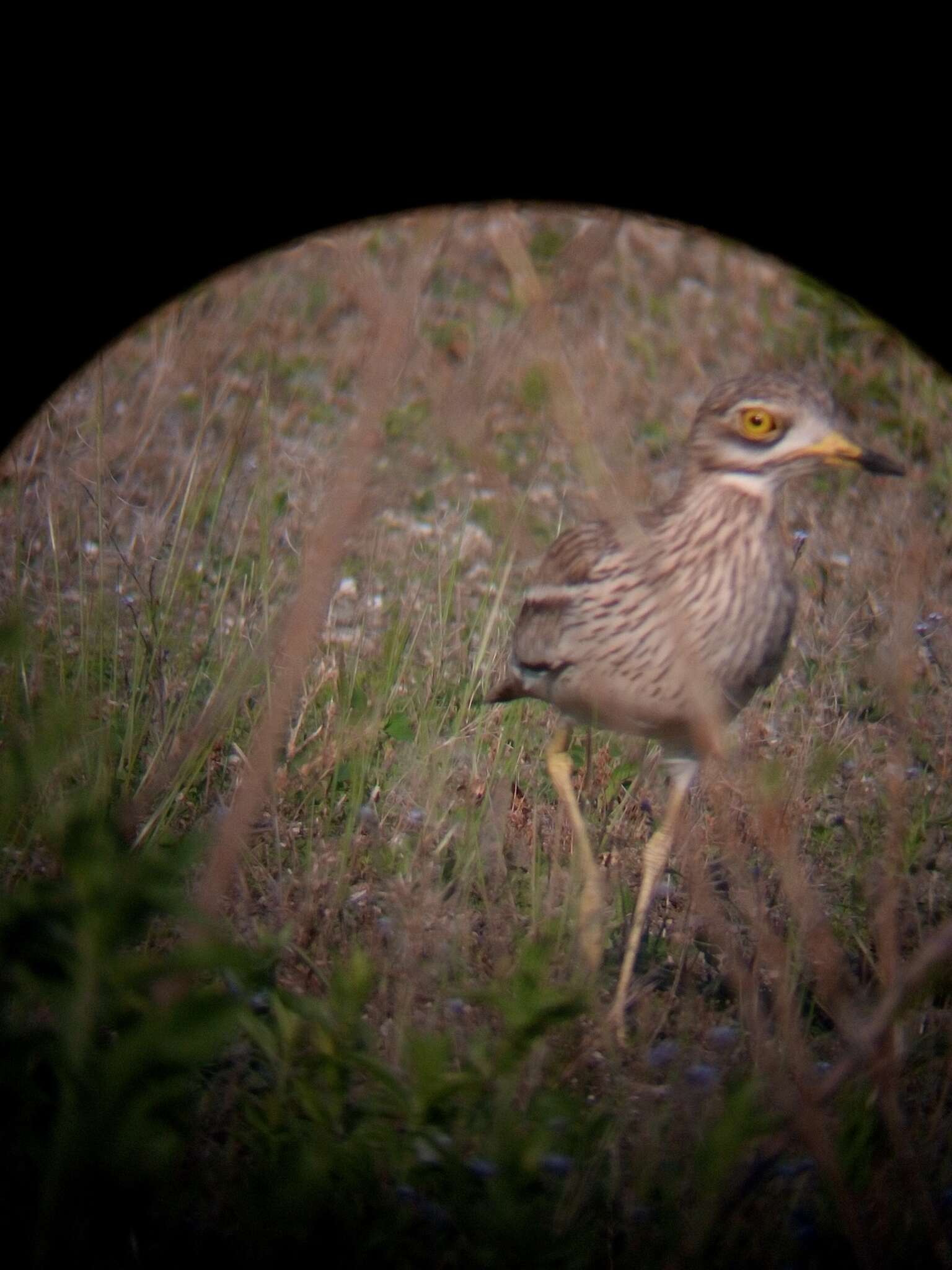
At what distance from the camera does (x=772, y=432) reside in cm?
335

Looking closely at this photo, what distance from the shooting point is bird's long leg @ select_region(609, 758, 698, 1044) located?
11.6ft

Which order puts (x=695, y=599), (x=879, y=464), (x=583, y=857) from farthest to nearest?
1. (x=583, y=857)
2. (x=695, y=599)
3. (x=879, y=464)

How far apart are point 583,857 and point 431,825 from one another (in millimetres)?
376

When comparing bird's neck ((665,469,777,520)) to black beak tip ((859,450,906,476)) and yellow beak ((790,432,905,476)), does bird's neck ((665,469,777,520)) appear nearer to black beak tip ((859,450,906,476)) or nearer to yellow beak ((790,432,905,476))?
yellow beak ((790,432,905,476))

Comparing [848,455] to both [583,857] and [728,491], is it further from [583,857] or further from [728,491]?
[583,857]

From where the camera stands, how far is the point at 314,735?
4.00 meters

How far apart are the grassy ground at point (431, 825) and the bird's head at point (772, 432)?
0.41 meters

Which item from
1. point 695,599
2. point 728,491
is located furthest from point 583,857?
point 728,491

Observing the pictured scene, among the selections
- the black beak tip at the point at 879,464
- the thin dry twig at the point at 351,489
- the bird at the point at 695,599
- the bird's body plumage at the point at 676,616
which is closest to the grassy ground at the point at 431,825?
the thin dry twig at the point at 351,489

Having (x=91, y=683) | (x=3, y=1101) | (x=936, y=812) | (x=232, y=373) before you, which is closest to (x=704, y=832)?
(x=936, y=812)

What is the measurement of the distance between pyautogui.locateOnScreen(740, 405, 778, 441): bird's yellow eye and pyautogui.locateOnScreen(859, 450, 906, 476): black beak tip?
252 millimetres

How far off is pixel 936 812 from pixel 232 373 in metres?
2.93

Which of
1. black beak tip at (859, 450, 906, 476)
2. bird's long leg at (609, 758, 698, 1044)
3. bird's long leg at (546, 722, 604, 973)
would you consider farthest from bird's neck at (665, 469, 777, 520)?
bird's long leg at (546, 722, 604, 973)

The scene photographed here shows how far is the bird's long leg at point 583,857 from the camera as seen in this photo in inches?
128
